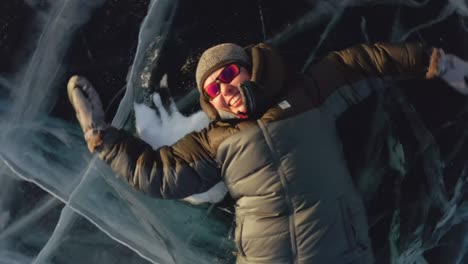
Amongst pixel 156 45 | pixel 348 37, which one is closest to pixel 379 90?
Answer: pixel 348 37

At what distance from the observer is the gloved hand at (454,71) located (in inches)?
70.5

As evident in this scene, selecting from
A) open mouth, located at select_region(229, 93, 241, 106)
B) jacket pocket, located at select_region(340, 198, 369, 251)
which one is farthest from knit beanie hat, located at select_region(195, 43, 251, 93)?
jacket pocket, located at select_region(340, 198, 369, 251)

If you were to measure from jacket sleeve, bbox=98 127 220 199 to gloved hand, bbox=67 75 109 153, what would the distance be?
0.10 feet

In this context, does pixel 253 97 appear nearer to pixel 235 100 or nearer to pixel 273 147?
pixel 235 100

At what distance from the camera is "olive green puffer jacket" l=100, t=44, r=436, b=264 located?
5.42ft

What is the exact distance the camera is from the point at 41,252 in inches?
75.3

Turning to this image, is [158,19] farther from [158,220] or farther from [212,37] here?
[158,220]

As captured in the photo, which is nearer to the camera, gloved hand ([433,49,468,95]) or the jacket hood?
the jacket hood

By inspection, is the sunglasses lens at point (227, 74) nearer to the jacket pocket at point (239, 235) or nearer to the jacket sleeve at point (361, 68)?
the jacket sleeve at point (361, 68)

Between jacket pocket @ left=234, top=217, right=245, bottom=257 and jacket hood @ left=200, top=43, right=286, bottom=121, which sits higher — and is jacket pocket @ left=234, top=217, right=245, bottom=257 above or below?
below

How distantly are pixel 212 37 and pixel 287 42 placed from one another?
260 millimetres

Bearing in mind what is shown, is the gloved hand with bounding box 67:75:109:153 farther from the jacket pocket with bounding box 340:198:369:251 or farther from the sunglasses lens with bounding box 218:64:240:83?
the jacket pocket with bounding box 340:198:369:251

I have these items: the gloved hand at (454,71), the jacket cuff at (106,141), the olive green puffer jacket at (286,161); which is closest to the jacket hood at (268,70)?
the olive green puffer jacket at (286,161)

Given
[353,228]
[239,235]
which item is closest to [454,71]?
[353,228]
